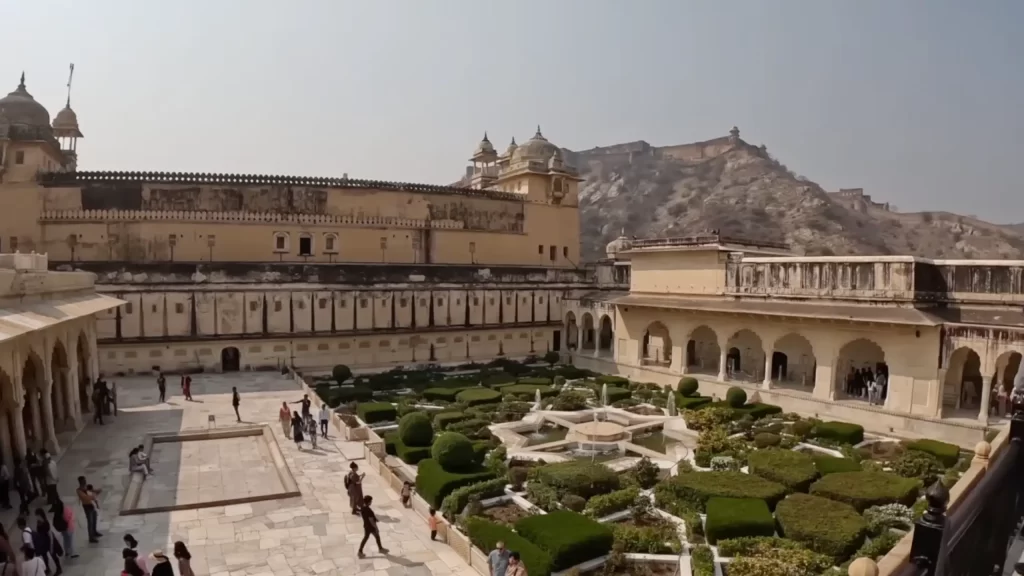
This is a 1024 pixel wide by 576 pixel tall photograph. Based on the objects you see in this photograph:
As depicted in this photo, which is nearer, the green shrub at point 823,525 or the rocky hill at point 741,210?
the green shrub at point 823,525

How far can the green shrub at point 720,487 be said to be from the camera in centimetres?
1421

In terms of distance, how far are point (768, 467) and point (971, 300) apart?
1161 centimetres

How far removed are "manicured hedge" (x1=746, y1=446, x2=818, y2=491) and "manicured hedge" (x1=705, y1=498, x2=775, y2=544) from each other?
2405 mm

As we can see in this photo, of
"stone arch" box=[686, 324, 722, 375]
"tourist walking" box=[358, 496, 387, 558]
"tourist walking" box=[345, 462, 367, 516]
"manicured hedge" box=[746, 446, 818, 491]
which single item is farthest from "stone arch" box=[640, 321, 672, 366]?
"tourist walking" box=[358, 496, 387, 558]

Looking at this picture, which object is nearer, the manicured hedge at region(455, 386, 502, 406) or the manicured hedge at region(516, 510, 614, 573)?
the manicured hedge at region(516, 510, 614, 573)

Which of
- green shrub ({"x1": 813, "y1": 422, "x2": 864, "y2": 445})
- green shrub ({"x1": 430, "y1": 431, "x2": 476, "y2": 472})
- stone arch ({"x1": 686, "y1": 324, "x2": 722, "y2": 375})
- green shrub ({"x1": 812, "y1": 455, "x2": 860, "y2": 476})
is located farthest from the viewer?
stone arch ({"x1": 686, "y1": 324, "x2": 722, "y2": 375})

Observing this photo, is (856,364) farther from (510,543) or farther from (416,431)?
(510,543)

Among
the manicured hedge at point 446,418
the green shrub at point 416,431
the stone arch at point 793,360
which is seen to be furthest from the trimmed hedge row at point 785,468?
the stone arch at point 793,360

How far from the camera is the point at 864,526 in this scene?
1244 centimetres

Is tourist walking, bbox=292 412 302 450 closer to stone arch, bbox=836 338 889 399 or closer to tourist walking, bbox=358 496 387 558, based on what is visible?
tourist walking, bbox=358 496 387 558

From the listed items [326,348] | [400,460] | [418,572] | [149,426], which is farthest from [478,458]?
Result: [326,348]

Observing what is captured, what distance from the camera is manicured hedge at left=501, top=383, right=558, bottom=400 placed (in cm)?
2531

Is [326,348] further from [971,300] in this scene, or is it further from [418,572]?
[971,300]

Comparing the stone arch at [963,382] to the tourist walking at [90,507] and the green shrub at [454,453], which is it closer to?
the green shrub at [454,453]
